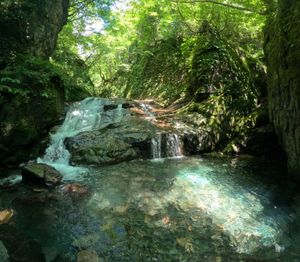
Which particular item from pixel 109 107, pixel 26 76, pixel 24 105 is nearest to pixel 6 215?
pixel 24 105

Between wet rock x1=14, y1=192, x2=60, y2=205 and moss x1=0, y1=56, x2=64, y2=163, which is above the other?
moss x1=0, y1=56, x2=64, y2=163

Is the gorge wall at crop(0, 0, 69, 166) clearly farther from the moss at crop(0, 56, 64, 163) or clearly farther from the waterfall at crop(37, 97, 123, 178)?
the waterfall at crop(37, 97, 123, 178)

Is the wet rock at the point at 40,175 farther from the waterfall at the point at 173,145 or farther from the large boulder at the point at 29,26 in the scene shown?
the large boulder at the point at 29,26

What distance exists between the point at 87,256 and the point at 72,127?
682 centimetres

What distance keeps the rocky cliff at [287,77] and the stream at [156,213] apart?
3.35 ft

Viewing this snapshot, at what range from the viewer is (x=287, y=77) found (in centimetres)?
716

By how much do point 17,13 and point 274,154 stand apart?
8.86 meters

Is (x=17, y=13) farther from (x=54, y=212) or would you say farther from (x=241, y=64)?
(x=241, y=64)

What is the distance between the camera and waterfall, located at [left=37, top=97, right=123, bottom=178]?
847 centimetres

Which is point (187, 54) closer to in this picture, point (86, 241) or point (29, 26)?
point (29, 26)

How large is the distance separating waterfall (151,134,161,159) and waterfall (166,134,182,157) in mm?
267

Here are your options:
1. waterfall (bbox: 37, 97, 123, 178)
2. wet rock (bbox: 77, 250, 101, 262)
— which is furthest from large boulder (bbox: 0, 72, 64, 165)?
wet rock (bbox: 77, 250, 101, 262)

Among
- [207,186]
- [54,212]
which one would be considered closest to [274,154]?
[207,186]

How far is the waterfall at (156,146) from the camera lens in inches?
366
